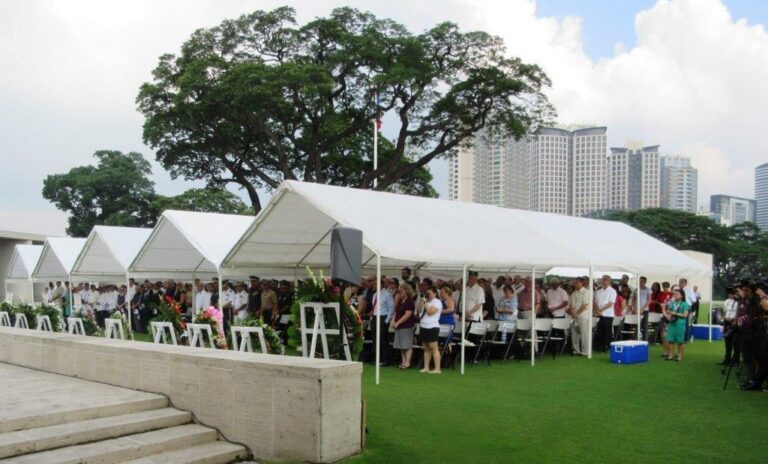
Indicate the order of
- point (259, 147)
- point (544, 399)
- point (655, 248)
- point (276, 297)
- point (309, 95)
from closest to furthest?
point (544, 399) → point (276, 297) → point (655, 248) → point (309, 95) → point (259, 147)

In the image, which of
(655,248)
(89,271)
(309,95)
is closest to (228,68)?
(309,95)

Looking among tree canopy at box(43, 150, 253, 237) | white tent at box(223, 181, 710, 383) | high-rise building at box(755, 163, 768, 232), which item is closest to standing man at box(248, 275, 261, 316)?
white tent at box(223, 181, 710, 383)

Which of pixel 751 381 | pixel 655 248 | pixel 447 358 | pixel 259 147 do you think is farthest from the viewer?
pixel 259 147

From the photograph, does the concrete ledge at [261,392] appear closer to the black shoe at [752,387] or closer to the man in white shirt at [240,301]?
the black shoe at [752,387]

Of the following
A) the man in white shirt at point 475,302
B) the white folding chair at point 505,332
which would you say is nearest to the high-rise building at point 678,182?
the white folding chair at point 505,332

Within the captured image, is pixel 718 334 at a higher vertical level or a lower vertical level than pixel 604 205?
lower

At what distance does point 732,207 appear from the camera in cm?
11181

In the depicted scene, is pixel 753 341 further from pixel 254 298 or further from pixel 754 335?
pixel 254 298

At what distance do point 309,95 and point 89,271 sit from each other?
11983mm

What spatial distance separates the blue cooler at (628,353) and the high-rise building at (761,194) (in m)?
99.8

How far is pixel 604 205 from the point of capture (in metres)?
73.2

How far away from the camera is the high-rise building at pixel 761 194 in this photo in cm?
10281

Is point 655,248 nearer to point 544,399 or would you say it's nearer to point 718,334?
point 718,334

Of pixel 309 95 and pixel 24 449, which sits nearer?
pixel 24 449
